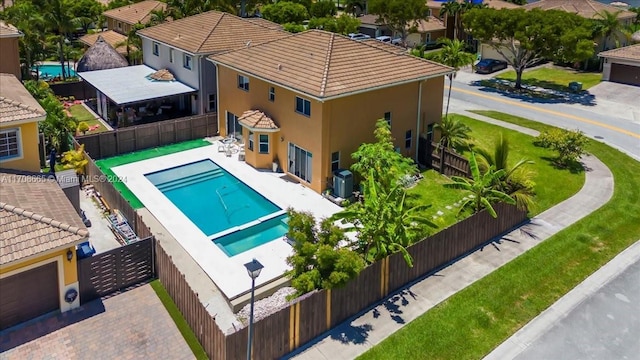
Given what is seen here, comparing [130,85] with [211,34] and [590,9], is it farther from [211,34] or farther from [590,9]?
[590,9]

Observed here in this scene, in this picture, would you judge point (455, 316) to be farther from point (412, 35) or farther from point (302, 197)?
point (412, 35)

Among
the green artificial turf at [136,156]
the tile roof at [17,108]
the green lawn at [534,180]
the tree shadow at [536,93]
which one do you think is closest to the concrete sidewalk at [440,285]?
the green lawn at [534,180]

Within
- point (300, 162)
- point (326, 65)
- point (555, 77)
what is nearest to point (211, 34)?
point (326, 65)

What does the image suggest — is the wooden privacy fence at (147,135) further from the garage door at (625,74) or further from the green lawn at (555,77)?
the garage door at (625,74)

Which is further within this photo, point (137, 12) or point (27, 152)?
point (137, 12)

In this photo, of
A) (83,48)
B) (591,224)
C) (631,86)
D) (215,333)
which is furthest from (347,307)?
(83,48)

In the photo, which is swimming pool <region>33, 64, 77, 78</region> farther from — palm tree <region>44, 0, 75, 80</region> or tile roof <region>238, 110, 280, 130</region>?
tile roof <region>238, 110, 280, 130</region>

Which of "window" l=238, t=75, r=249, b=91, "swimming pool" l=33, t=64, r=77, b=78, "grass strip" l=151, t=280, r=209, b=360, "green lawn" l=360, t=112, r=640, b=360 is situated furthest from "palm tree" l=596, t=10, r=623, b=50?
"grass strip" l=151, t=280, r=209, b=360
